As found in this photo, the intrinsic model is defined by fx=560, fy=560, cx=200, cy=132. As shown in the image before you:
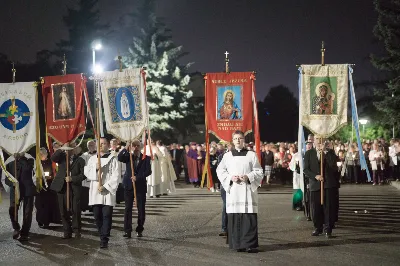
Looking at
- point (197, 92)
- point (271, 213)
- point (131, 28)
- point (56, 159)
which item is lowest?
point (271, 213)

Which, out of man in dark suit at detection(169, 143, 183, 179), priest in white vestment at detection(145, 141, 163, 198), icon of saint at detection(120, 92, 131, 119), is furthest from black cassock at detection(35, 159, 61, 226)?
man in dark suit at detection(169, 143, 183, 179)

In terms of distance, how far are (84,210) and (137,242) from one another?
4961 mm

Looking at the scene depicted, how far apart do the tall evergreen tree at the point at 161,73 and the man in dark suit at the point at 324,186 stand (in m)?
32.9

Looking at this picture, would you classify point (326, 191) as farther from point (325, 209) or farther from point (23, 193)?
point (23, 193)

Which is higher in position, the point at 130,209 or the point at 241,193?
the point at 241,193

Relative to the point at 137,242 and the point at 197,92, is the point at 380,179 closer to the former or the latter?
the point at 137,242

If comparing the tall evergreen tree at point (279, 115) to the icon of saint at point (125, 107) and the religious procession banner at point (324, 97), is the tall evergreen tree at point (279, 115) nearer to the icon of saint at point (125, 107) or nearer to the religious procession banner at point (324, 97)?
the religious procession banner at point (324, 97)

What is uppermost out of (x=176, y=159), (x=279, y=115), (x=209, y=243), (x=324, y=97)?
(x=279, y=115)

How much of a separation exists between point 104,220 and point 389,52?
30240 mm

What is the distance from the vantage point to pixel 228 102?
40.5 ft

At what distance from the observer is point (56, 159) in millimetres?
11539

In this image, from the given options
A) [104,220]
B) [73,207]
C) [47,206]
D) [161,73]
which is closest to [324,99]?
[104,220]

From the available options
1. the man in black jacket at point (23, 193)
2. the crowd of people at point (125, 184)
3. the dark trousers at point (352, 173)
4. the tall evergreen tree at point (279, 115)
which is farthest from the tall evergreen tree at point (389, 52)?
the tall evergreen tree at point (279, 115)

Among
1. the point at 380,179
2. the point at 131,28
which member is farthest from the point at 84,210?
the point at 131,28
